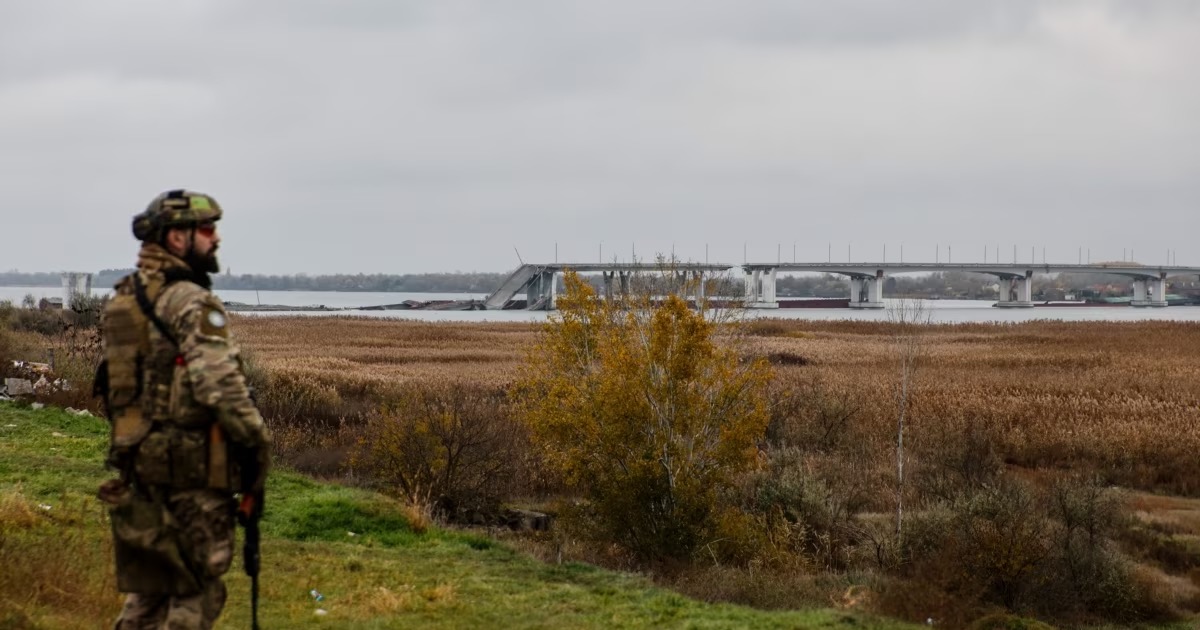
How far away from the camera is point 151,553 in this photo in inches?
201

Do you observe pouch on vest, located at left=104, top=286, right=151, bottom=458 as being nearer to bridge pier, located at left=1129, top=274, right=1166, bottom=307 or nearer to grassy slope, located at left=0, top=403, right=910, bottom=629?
grassy slope, located at left=0, top=403, right=910, bottom=629

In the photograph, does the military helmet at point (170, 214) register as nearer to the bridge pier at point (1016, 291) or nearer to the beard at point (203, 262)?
the beard at point (203, 262)

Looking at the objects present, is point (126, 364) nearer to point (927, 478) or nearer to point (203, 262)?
point (203, 262)

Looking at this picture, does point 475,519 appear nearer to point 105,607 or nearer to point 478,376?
point 105,607

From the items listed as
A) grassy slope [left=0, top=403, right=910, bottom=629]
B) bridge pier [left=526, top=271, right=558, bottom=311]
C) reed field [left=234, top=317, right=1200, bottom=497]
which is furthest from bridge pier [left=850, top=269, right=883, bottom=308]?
grassy slope [left=0, top=403, right=910, bottom=629]

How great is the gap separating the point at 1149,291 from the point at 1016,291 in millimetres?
21191

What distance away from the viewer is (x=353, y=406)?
2706 centimetres

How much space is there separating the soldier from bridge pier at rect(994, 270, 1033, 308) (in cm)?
13447

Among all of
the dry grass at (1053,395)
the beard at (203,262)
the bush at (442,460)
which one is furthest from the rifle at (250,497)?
the dry grass at (1053,395)

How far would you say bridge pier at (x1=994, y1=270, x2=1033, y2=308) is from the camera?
131500mm

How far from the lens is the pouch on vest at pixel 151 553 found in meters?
5.11

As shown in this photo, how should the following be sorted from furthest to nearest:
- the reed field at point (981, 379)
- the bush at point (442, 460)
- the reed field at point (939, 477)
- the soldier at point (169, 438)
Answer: the reed field at point (981, 379) < the bush at point (442, 460) < the reed field at point (939, 477) < the soldier at point (169, 438)

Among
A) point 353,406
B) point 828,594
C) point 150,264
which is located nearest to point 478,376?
point 353,406

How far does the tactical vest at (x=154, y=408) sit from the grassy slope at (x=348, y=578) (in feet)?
8.01
